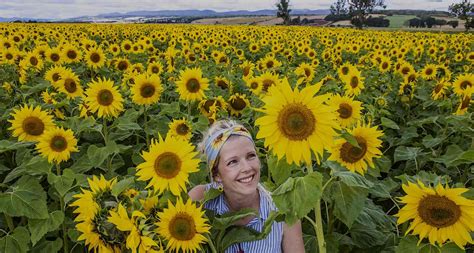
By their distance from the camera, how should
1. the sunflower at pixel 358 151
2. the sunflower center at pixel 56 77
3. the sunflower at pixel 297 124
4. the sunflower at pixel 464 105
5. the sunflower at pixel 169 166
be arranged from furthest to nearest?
1. the sunflower center at pixel 56 77
2. the sunflower at pixel 464 105
3. the sunflower at pixel 358 151
4. the sunflower at pixel 169 166
5. the sunflower at pixel 297 124

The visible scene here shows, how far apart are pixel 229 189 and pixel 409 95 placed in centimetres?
535

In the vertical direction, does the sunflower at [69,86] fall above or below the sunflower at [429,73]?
above

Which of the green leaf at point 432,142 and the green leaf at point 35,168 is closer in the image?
the green leaf at point 35,168

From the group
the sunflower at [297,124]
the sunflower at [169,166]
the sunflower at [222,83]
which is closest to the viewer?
the sunflower at [297,124]

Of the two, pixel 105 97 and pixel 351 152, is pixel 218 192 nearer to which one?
pixel 351 152

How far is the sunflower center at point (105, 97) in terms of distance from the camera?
4.93m

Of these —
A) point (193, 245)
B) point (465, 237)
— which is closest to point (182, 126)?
point (193, 245)

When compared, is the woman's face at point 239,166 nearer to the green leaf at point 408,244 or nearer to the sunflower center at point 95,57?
the green leaf at point 408,244

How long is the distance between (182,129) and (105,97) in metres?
0.98

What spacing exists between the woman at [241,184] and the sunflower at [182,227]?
0.57 m

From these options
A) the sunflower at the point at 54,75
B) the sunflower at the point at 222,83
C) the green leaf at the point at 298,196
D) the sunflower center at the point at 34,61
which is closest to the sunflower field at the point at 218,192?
the green leaf at the point at 298,196

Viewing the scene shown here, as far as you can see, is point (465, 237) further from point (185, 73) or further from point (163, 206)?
point (185, 73)

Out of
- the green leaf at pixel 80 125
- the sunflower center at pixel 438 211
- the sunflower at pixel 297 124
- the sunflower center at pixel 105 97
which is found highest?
the sunflower at pixel 297 124

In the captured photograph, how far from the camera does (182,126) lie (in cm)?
461
